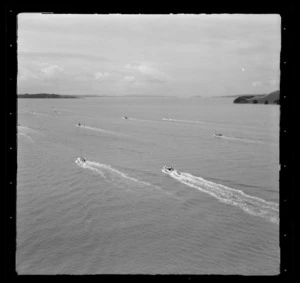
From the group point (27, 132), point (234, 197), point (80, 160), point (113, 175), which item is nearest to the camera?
point (234, 197)

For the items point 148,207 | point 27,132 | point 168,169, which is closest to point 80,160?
point 168,169

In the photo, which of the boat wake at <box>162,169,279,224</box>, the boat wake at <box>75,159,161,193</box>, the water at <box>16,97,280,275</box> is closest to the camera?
the water at <box>16,97,280,275</box>

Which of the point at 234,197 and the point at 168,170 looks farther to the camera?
the point at 168,170

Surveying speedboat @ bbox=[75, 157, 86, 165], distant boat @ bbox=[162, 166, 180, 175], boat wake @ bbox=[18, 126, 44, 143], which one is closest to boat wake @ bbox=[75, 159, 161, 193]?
speedboat @ bbox=[75, 157, 86, 165]

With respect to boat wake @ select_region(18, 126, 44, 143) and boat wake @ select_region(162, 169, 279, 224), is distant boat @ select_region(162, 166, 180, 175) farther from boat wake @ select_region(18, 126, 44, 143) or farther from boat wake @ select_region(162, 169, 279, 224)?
boat wake @ select_region(18, 126, 44, 143)

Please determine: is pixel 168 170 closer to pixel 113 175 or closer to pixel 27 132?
pixel 113 175
